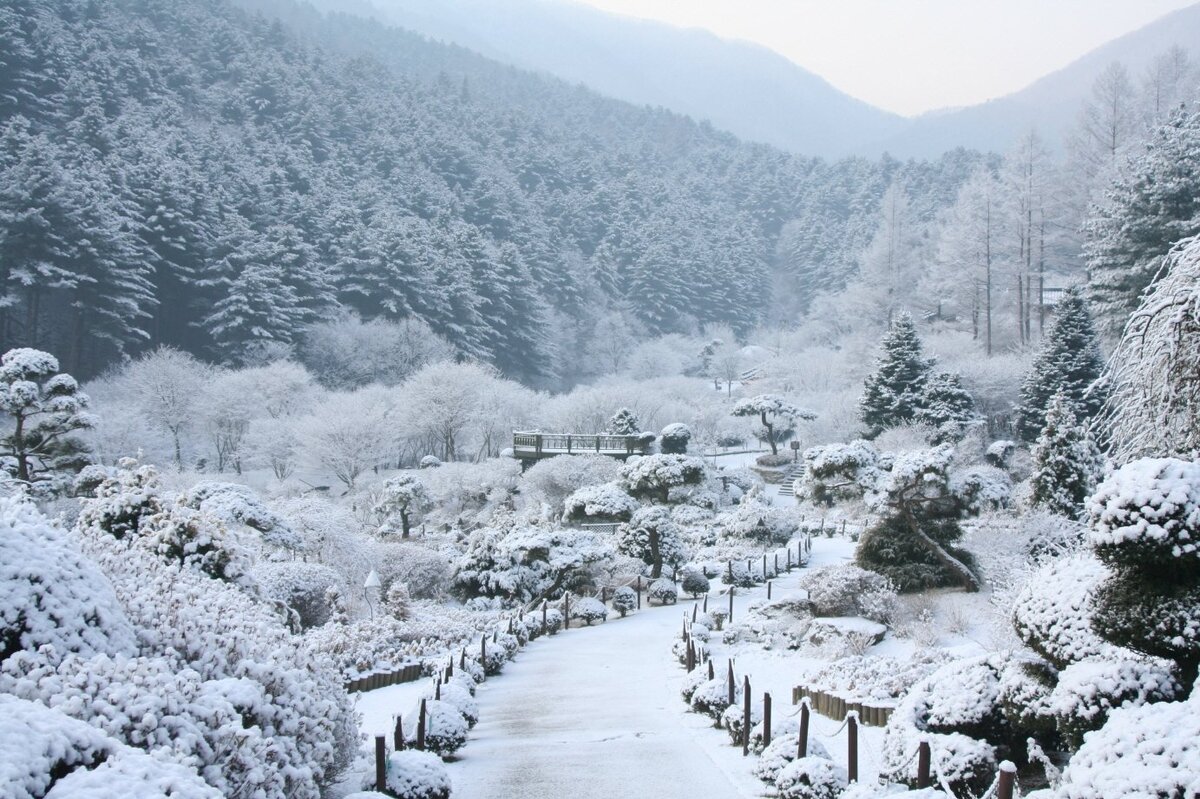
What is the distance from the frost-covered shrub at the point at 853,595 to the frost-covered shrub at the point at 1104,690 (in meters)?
10.2

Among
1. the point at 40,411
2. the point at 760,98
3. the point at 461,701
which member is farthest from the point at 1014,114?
the point at 461,701

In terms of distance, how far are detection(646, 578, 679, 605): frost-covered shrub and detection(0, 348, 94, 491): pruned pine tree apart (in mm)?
15503

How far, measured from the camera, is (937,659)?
36.1ft

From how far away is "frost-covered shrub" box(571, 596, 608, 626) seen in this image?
19.9m

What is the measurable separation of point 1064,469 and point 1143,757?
17.0 m

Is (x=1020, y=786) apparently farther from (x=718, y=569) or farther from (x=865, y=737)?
(x=718, y=569)

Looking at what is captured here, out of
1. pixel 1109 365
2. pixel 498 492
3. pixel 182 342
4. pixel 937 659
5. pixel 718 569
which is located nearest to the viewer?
pixel 1109 365

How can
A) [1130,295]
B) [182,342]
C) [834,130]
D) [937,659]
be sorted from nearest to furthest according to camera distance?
[937,659]
[1130,295]
[182,342]
[834,130]

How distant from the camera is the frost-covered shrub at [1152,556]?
14.9 feet

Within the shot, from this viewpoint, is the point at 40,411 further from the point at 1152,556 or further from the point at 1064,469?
the point at 1064,469

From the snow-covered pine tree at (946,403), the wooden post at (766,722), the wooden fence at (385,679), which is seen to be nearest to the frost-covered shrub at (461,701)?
the wooden post at (766,722)

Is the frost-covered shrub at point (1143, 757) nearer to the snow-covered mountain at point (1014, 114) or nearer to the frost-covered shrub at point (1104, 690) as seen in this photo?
the frost-covered shrub at point (1104, 690)

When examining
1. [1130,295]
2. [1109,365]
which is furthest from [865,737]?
[1130,295]

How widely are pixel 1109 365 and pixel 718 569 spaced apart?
57.5 ft
